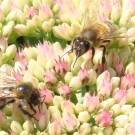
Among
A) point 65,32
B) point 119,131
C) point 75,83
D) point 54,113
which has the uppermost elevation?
point 65,32

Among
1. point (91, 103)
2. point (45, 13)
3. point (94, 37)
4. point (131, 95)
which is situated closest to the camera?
point (91, 103)

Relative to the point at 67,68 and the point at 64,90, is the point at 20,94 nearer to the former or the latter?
the point at 64,90

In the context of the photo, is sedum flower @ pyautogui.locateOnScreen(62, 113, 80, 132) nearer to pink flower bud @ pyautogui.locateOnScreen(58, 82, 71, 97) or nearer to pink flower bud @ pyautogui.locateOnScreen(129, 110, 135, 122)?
pink flower bud @ pyautogui.locateOnScreen(58, 82, 71, 97)

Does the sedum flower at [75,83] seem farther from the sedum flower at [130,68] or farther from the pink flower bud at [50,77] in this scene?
the sedum flower at [130,68]

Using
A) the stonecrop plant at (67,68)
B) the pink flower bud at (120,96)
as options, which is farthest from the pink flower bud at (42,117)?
the pink flower bud at (120,96)

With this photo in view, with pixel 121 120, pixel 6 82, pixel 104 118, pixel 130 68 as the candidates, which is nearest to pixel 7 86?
pixel 6 82

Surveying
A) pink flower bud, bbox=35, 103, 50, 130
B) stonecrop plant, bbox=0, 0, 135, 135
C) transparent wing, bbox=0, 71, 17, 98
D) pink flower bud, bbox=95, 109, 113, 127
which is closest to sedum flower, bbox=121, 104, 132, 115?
stonecrop plant, bbox=0, 0, 135, 135

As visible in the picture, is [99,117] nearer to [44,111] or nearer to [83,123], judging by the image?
[83,123]
